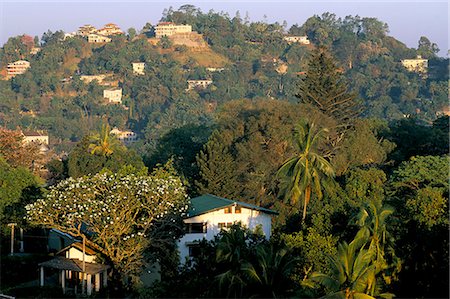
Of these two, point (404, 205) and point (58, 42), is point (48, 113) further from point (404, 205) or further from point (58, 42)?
point (404, 205)

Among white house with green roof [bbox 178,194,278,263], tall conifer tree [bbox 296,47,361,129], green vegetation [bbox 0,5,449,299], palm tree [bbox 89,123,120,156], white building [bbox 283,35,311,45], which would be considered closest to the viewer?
green vegetation [bbox 0,5,449,299]

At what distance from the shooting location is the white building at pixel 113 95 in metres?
135

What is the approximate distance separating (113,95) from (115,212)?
113539mm

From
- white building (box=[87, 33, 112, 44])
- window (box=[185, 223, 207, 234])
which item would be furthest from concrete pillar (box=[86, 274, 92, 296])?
white building (box=[87, 33, 112, 44])

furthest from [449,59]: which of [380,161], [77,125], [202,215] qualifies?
[202,215]

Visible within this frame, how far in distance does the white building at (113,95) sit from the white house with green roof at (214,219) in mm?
108747

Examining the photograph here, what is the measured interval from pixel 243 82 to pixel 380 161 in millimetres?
104319

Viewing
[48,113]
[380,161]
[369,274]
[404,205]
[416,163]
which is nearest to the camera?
[369,274]

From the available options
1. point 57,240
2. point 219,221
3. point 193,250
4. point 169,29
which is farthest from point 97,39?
point 193,250

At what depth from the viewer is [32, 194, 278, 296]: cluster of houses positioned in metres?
23.1

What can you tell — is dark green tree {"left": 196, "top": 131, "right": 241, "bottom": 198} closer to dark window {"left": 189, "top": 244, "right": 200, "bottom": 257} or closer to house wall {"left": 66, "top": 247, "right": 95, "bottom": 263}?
dark window {"left": 189, "top": 244, "right": 200, "bottom": 257}

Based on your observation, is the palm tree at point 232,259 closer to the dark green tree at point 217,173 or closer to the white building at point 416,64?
the dark green tree at point 217,173

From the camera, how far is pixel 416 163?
30594 millimetres

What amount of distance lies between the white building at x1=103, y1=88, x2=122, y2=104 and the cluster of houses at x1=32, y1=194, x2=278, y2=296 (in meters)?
107
